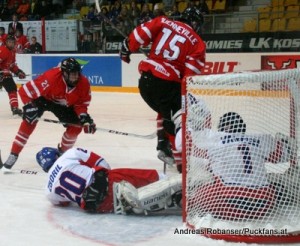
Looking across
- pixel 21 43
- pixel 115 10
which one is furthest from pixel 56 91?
pixel 21 43

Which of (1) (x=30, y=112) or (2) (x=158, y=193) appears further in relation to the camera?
(1) (x=30, y=112)

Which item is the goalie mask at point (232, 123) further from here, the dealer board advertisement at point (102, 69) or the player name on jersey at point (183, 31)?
the dealer board advertisement at point (102, 69)

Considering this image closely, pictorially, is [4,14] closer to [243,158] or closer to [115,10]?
[115,10]

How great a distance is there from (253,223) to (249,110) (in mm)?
528

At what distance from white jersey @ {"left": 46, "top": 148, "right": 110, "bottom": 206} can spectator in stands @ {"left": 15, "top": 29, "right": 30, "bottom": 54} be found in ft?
28.6

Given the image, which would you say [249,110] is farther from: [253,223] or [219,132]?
[253,223]

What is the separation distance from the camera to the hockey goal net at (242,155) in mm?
2932

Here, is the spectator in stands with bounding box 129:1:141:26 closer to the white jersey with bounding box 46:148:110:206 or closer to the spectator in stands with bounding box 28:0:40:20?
the spectator in stands with bounding box 28:0:40:20

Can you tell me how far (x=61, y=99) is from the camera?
457 centimetres

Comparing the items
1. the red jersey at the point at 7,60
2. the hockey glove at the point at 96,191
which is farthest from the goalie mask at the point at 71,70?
the red jersey at the point at 7,60

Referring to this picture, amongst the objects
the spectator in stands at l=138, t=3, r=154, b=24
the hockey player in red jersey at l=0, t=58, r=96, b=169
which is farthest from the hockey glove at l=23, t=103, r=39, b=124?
the spectator in stands at l=138, t=3, r=154, b=24

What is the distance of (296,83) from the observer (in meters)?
3.02

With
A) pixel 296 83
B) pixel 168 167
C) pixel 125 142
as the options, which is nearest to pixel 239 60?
pixel 125 142

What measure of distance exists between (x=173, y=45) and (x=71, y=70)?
71 centimetres
